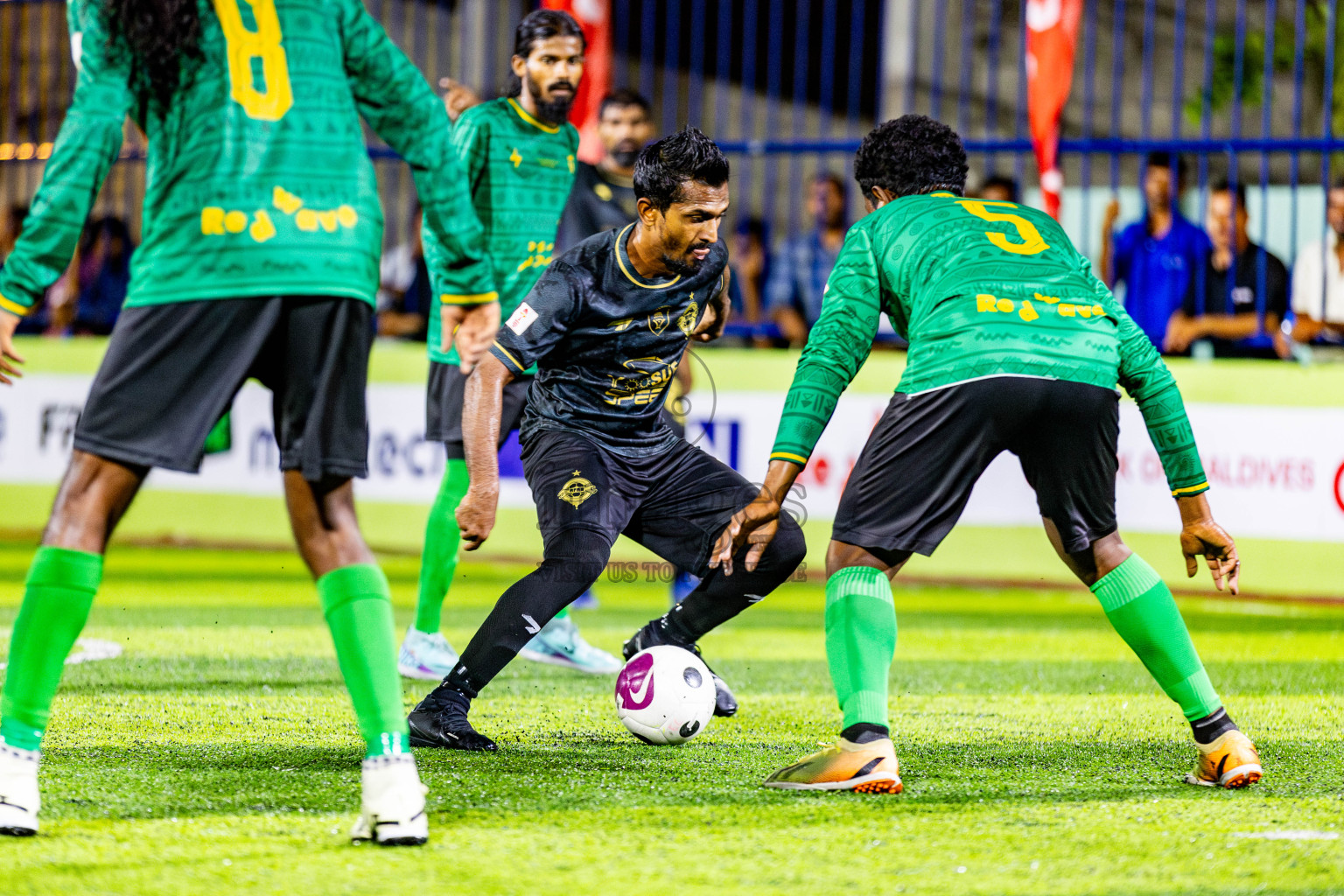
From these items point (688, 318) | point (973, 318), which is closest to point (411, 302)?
point (688, 318)

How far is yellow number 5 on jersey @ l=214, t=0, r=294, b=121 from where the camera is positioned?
3.37 meters

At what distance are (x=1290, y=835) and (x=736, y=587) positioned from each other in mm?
1748

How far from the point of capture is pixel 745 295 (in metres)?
10.9

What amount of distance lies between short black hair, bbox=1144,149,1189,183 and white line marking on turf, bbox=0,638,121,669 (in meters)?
5.91

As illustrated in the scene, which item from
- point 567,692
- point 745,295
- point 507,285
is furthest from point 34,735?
point 745,295

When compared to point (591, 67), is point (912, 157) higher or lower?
lower

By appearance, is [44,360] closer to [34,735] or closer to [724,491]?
[724,491]

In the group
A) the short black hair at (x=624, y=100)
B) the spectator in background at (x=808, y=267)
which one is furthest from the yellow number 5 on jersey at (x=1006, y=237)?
the spectator in background at (x=808, y=267)

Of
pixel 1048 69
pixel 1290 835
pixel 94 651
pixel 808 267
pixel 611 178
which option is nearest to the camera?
pixel 1290 835

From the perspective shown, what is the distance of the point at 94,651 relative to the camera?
20.4 feet

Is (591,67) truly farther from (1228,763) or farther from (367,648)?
(367,648)

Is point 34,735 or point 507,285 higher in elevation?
point 507,285

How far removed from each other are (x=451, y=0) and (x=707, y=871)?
1286cm

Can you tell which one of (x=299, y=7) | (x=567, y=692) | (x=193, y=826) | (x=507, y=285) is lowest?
(x=567, y=692)
